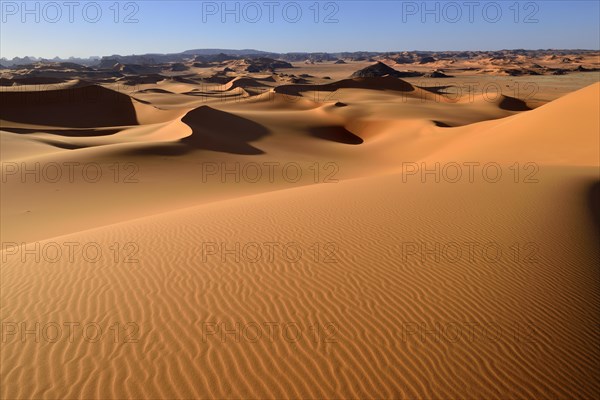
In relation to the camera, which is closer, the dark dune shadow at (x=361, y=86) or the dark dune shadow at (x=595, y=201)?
the dark dune shadow at (x=595, y=201)

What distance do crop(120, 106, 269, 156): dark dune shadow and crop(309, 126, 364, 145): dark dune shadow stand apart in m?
3.96

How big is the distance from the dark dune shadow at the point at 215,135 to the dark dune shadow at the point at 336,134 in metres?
3.96

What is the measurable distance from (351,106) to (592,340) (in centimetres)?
3423

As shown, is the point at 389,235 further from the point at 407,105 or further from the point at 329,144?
the point at 407,105

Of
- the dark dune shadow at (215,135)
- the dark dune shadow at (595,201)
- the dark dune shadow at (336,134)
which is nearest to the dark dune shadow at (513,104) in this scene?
the dark dune shadow at (336,134)

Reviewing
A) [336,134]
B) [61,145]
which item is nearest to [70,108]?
[61,145]

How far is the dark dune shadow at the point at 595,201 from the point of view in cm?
796

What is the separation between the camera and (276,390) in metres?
A: 3.57

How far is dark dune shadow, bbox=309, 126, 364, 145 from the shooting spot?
98.3ft

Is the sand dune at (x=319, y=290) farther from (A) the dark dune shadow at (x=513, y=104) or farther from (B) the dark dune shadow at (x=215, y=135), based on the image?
(A) the dark dune shadow at (x=513, y=104)

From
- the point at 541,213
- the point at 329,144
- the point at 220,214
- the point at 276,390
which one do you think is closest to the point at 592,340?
the point at 276,390

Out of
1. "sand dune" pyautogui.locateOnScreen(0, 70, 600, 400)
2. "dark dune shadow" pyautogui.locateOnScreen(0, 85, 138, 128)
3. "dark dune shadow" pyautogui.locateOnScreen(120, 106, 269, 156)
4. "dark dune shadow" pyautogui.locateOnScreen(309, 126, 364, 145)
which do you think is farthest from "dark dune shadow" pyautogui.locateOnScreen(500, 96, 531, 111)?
"dark dune shadow" pyautogui.locateOnScreen(0, 85, 138, 128)

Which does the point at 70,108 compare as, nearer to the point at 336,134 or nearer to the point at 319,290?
the point at 336,134

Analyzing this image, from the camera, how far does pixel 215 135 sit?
24.0 metres
